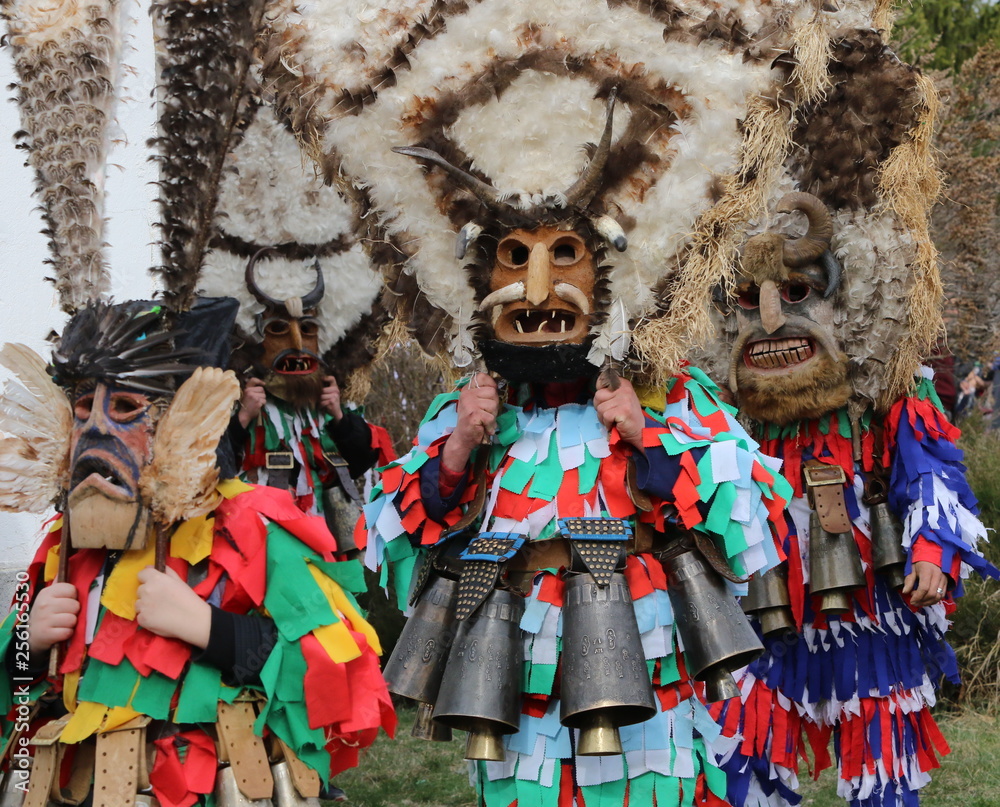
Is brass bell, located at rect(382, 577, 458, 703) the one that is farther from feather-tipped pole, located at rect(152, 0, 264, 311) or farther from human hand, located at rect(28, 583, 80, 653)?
feather-tipped pole, located at rect(152, 0, 264, 311)

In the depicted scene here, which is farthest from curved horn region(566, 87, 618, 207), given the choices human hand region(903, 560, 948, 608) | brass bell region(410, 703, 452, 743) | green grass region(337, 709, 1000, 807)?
green grass region(337, 709, 1000, 807)

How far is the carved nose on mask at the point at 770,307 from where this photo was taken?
3.87 meters

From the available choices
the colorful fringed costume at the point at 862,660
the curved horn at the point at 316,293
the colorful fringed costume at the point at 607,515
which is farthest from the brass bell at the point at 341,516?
the colorful fringed costume at the point at 607,515

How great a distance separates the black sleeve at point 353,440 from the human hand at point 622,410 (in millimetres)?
2710

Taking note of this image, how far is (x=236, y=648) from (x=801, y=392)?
216 cm

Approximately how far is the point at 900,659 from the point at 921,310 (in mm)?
1188

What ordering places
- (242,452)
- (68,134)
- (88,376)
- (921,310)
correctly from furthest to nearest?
(242,452), (921,310), (68,134), (88,376)

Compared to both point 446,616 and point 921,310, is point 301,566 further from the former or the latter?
point 921,310

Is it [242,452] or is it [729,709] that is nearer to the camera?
[729,709]

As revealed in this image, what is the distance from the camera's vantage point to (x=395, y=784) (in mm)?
5176

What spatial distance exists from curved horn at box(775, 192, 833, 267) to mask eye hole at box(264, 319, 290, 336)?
2317 millimetres

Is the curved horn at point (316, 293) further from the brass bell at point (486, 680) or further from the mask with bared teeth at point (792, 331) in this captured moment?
the brass bell at point (486, 680)

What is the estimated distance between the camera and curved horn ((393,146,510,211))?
2.75 metres

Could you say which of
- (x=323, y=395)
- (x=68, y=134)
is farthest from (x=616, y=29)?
(x=323, y=395)
